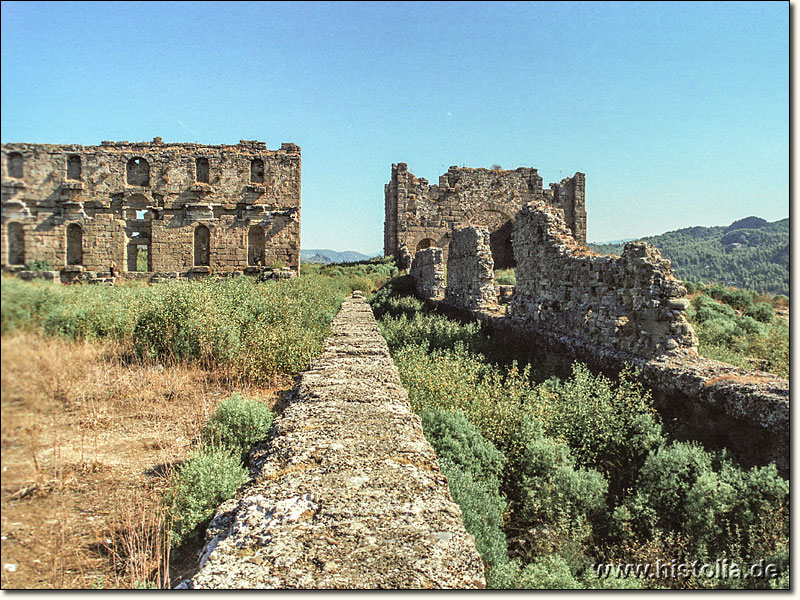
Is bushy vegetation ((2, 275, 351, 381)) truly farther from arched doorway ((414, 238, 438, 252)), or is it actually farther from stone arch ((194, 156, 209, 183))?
arched doorway ((414, 238, 438, 252))

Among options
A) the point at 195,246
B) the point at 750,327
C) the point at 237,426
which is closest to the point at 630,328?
the point at 237,426

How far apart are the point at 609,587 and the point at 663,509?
137 centimetres

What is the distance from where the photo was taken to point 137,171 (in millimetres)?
9648

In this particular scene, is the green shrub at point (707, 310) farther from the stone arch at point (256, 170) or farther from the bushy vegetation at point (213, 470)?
the stone arch at point (256, 170)

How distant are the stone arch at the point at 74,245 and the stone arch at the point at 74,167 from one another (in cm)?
26

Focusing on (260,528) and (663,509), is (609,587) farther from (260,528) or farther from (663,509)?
(260,528)

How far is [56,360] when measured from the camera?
4.89 ft

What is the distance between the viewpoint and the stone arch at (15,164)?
4.87 feet

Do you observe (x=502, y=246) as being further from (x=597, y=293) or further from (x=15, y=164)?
(x=15, y=164)

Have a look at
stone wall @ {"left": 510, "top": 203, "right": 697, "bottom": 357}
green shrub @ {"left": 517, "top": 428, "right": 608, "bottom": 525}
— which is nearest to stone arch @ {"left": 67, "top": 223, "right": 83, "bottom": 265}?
green shrub @ {"left": 517, "top": 428, "right": 608, "bottom": 525}

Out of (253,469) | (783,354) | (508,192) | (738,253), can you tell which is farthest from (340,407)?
(508,192)

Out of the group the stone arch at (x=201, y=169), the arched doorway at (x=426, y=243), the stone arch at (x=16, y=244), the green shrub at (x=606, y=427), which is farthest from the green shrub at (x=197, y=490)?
the arched doorway at (x=426, y=243)

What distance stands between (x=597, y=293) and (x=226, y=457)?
→ 246 inches

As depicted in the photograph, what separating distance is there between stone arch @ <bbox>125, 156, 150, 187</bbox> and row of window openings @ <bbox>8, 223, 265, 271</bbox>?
3.51 meters
